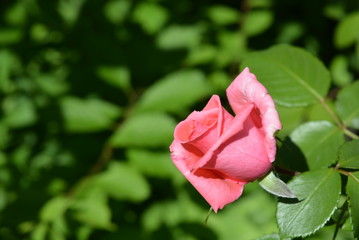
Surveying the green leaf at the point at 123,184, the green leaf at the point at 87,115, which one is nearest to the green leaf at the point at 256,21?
the green leaf at the point at 87,115

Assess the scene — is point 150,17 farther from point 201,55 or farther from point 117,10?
point 201,55

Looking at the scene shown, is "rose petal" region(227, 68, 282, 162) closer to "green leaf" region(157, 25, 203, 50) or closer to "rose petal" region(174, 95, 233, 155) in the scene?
"rose petal" region(174, 95, 233, 155)

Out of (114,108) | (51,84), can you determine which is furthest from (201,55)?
(51,84)

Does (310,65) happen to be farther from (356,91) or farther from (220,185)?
(220,185)

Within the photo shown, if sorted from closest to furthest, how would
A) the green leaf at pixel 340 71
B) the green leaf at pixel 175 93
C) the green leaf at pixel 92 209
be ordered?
the green leaf at pixel 92 209
the green leaf at pixel 175 93
the green leaf at pixel 340 71

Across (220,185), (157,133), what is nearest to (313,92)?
(220,185)

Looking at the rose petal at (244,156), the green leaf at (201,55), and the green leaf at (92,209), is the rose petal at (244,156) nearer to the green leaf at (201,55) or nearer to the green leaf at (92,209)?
the green leaf at (92,209)

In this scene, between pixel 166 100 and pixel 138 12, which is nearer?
pixel 166 100

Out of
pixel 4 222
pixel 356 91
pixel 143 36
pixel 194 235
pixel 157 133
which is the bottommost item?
pixel 194 235
